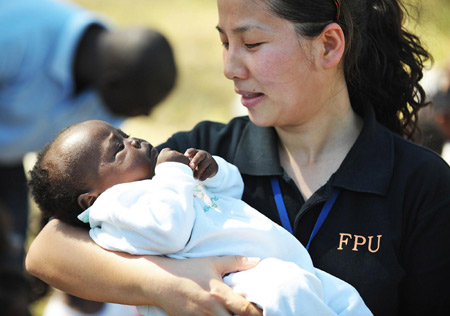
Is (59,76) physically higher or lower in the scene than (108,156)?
lower

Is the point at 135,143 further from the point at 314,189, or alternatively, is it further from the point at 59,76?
the point at 59,76

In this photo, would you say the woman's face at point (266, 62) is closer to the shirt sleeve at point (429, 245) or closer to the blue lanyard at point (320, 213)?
the blue lanyard at point (320, 213)

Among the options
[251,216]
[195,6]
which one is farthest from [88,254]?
[195,6]

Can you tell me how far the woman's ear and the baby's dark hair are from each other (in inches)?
37.1

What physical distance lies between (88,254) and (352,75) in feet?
3.94

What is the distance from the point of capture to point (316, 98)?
2.54 metres

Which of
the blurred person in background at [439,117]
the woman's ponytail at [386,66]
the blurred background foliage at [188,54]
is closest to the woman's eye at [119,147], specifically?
the woman's ponytail at [386,66]

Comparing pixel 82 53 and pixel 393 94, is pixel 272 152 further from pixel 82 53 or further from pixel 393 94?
pixel 82 53

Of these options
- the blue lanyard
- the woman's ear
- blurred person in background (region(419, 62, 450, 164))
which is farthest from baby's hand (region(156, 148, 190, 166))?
blurred person in background (region(419, 62, 450, 164))

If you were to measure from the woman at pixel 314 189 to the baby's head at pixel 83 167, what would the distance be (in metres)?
0.11

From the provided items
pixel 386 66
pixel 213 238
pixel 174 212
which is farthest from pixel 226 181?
pixel 386 66

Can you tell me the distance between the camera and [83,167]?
2369 mm

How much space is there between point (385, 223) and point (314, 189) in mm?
289

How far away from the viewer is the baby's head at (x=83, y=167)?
7.76ft
